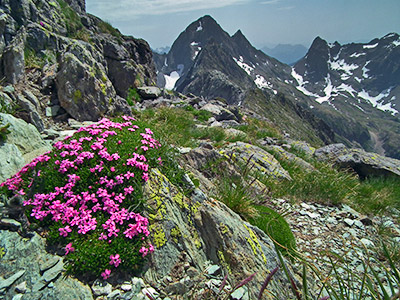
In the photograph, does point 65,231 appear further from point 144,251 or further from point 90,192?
point 144,251

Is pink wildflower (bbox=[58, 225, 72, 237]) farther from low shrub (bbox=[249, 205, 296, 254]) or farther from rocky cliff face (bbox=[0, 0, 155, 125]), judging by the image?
rocky cliff face (bbox=[0, 0, 155, 125])

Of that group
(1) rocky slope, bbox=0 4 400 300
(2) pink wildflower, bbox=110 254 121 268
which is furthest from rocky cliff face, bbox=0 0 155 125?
(2) pink wildflower, bbox=110 254 121 268

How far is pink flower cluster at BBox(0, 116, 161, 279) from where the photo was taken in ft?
11.1

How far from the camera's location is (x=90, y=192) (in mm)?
3791

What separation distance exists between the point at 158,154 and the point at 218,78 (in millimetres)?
161125

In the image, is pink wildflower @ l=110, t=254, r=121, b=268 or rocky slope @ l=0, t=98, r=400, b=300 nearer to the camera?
rocky slope @ l=0, t=98, r=400, b=300

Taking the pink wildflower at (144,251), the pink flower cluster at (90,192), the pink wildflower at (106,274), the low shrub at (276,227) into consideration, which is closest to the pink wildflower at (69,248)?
the pink flower cluster at (90,192)

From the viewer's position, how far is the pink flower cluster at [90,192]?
3.38 m

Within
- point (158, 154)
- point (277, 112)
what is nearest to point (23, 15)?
point (158, 154)

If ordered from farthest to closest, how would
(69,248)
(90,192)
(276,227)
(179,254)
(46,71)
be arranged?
(46,71), (276,227), (90,192), (179,254), (69,248)

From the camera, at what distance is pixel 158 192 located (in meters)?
4.09

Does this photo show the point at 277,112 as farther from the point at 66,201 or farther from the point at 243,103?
the point at 66,201

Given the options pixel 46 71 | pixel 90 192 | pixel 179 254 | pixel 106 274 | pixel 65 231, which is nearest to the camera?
pixel 106 274

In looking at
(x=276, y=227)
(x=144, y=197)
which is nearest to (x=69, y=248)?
(x=144, y=197)
